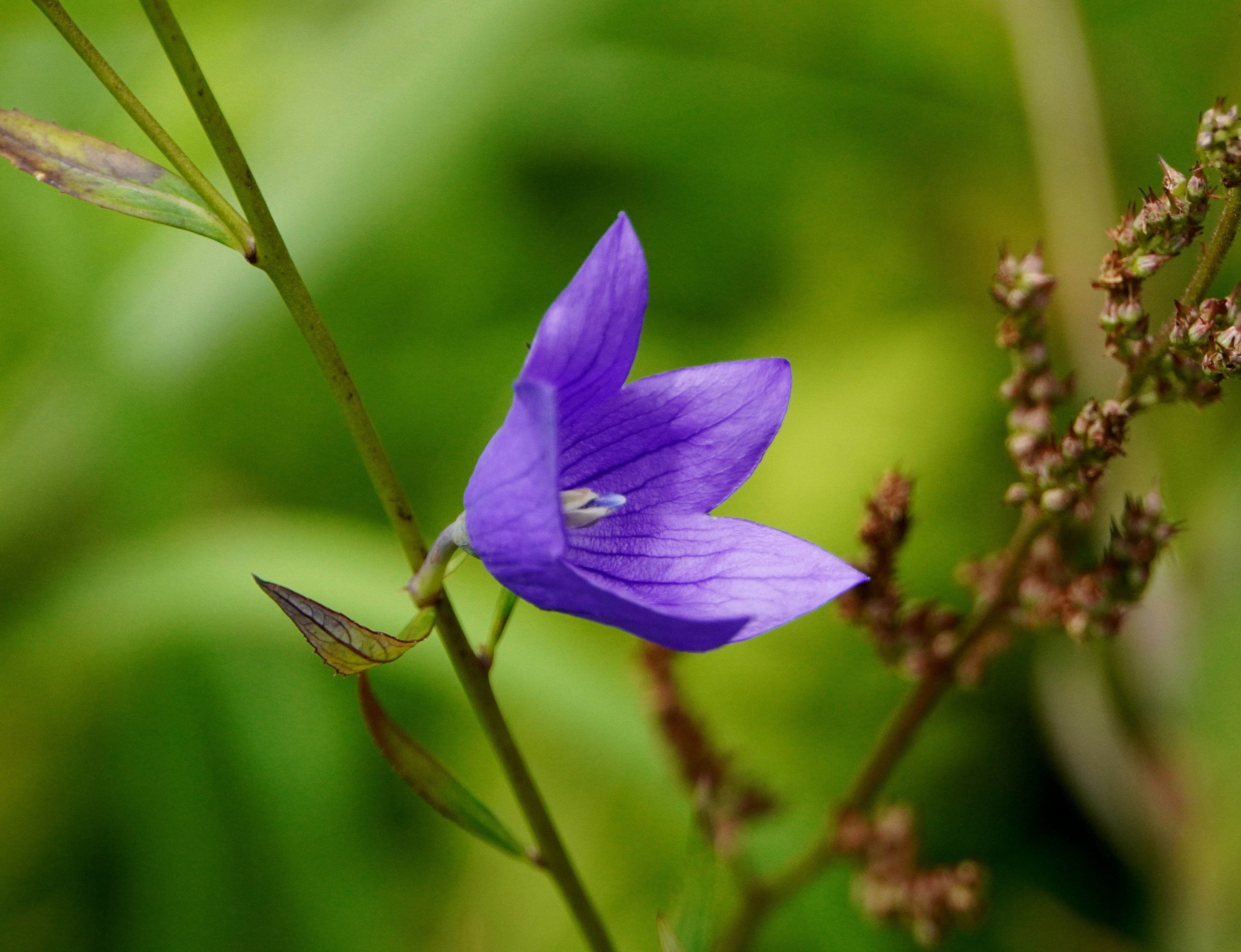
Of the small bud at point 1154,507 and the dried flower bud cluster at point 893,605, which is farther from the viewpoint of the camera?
the dried flower bud cluster at point 893,605

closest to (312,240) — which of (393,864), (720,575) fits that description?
(393,864)

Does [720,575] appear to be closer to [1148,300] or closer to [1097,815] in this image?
[1097,815]

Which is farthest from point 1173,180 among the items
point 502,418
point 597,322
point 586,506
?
point 502,418

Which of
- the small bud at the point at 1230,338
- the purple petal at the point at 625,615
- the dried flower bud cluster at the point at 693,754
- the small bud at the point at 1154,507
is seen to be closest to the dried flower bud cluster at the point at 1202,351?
the small bud at the point at 1230,338

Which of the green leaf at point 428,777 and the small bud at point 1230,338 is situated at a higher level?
the small bud at point 1230,338

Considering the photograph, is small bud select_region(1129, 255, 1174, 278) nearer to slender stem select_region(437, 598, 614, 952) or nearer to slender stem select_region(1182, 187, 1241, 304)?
slender stem select_region(1182, 187, 1241, 304)

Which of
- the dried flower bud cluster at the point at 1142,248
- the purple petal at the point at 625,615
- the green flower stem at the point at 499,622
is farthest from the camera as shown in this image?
the green flower stem at the point at 499,622

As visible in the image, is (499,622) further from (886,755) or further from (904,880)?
(904,880)

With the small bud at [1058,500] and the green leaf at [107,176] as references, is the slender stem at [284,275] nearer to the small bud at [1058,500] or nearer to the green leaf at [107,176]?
the green leaf at [107,176]
